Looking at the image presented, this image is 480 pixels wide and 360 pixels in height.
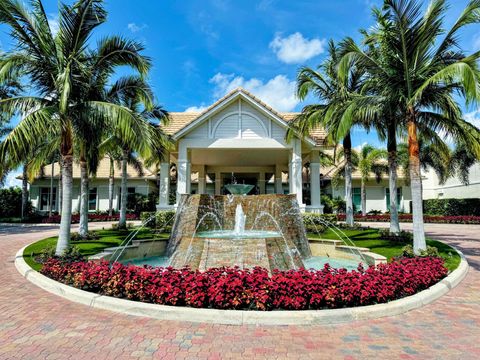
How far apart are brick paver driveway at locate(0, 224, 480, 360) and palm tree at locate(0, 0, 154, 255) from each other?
433 cm

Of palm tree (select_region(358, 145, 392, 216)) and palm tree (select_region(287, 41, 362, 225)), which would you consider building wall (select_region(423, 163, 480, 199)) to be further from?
palm tree (select_region(287, 41, 362, 225))

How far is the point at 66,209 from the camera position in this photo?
9.10 m

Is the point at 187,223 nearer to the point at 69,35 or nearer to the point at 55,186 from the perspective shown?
the point at 69,35

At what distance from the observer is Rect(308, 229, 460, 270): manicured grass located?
970 centimetres

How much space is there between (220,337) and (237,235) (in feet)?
20.6

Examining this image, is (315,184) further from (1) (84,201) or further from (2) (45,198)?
(2) (45,198)

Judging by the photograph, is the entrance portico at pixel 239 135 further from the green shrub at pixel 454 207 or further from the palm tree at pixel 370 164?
the green shrub at pixel 454 207

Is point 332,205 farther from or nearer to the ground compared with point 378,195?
nearer to the ground

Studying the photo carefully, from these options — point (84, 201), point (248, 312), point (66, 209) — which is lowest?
point (248, 312)

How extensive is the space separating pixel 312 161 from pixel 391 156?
5.83 meters

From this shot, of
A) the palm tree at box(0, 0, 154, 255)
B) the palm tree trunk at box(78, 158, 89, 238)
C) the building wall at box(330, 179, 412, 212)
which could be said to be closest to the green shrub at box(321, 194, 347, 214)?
the building wall at box(330, 179, 412, 212)

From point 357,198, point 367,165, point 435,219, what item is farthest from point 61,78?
point 357,198

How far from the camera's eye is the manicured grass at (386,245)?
970 cm

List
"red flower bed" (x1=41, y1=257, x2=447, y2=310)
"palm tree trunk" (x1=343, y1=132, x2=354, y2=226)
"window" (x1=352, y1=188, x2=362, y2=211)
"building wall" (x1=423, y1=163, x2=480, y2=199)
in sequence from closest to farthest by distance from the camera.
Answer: "red flower bed" (x1=41, y1=257, x2=447, y2=310), "palm tree trunk" (x1=343, y1=132, x2=354, y2=226), "building wall" (x1=423, y1=163, x2=480, y2=199), "window" (x1=352, y1=188, x2=362, y2=211)
